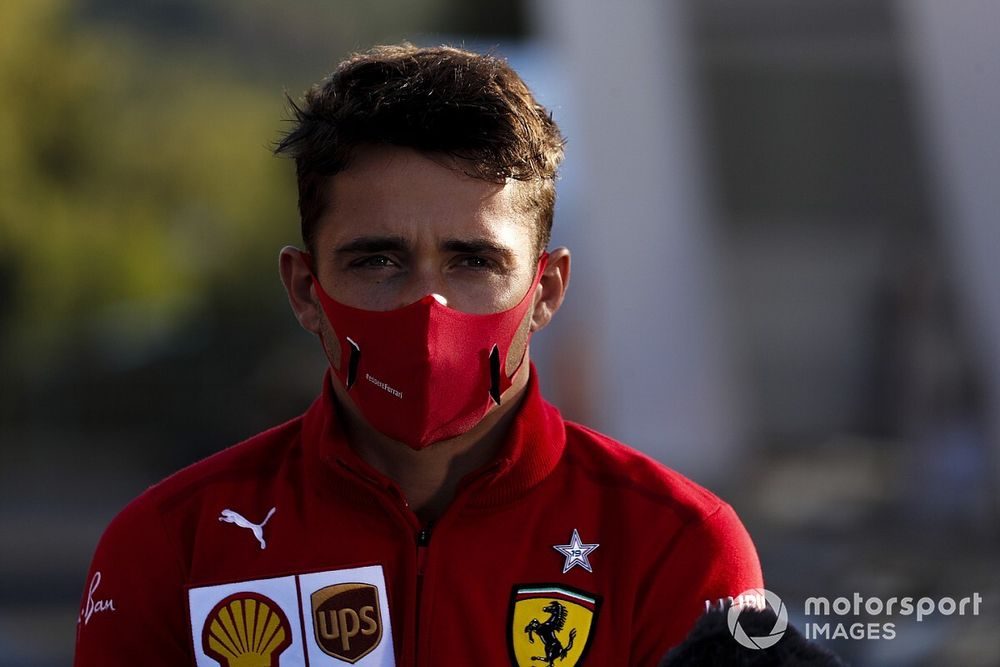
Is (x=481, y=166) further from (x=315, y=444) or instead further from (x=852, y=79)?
(x=852, y=79)

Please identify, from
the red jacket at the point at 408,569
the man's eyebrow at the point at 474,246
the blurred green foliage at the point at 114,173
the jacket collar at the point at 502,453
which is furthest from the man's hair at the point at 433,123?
the blurred green foliage at the point at 114,173

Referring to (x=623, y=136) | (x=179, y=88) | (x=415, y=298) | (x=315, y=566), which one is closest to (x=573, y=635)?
(x=315, y=566)

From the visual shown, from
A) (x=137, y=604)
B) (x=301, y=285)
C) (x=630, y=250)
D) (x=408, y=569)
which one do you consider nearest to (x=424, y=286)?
Result: (x=301, y=285)

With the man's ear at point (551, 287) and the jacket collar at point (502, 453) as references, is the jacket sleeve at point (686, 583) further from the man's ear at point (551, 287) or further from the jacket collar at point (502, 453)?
the man's ear at point (551, 287)

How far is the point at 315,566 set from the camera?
2.67m

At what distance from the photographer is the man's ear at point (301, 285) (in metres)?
2.85

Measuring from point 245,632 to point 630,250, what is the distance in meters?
12.7

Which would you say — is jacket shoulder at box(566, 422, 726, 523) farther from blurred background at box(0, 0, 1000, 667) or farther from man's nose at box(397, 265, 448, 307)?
blurred background at box(0, 0, 1000, 667)

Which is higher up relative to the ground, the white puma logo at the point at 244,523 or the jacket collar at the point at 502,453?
the jacket collar at the point at 502,453

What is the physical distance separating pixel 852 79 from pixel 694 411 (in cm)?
716

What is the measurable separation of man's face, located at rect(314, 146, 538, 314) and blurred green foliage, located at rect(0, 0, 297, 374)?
12.2 m

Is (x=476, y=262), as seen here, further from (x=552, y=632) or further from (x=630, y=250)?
(x=630, y=250)

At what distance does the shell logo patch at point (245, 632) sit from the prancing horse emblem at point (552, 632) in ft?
1.52

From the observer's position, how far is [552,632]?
258 cm
